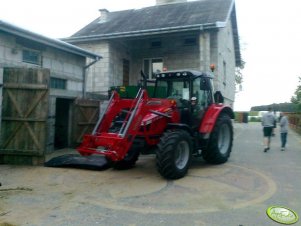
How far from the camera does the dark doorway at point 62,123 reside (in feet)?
40.5

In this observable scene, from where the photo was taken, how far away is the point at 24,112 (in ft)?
28.1

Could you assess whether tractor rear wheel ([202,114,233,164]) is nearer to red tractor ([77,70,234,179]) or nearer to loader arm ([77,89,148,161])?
red tractor ([77,70,234,179])

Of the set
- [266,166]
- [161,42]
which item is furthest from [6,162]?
[161,42]

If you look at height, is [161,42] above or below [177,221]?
above

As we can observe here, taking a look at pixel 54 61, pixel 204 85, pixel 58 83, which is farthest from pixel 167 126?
pixel 54 61

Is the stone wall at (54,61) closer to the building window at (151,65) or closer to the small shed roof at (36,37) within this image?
the small shed roof at (36,37)

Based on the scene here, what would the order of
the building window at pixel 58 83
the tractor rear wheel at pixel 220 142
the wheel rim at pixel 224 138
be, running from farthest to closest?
the building window at pixel 58 83 < the wheel rim at pixel 224 138 < the tractor rear wheel at pixel 220 142

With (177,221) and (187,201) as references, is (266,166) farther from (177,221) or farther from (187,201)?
(177,221)

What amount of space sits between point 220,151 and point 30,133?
5.13 meters

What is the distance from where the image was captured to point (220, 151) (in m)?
8.98

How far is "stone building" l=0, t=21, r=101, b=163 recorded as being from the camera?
849 cm

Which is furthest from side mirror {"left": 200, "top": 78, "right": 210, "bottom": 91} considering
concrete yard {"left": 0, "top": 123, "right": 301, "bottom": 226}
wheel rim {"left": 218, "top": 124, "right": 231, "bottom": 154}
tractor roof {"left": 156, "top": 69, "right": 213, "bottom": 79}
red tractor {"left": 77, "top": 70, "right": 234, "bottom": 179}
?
concrete yard {"left": 0, "top": 123, "right": 301, "bottom": 226}

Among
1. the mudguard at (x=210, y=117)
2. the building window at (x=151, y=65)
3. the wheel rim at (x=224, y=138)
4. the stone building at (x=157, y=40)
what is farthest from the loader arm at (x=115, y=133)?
the building window at (x=151, y=65)

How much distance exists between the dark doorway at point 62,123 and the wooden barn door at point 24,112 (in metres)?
3.64
